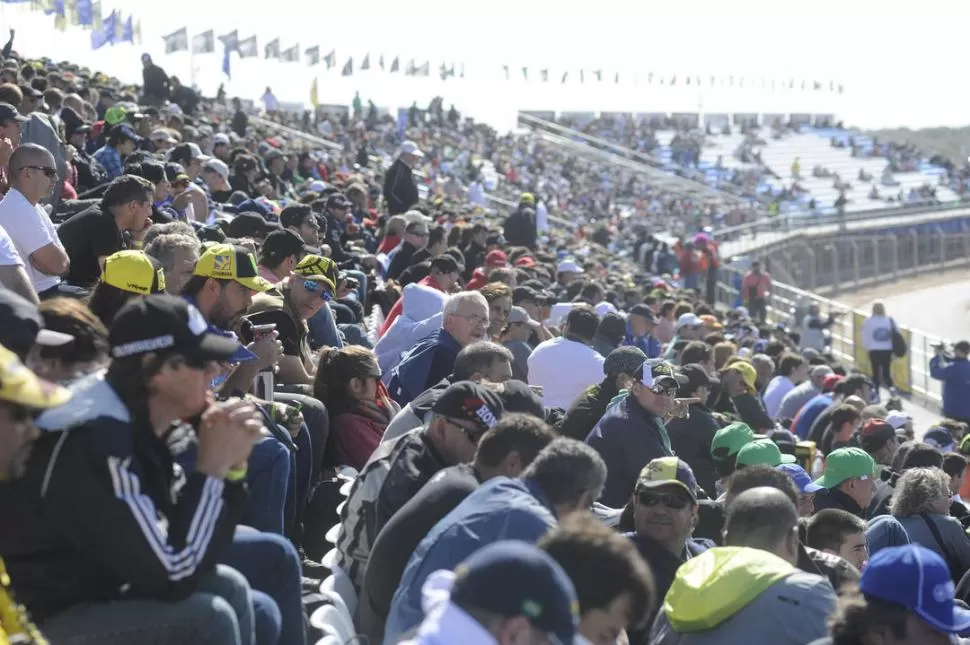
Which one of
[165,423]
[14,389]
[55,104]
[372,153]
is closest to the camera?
[14,389]

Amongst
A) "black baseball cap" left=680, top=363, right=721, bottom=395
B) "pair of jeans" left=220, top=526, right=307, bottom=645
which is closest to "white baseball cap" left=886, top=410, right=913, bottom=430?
"black baseball cap" left=680, top=363, right=721, bottom=395

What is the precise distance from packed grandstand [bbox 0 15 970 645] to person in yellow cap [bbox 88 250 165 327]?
1 cm

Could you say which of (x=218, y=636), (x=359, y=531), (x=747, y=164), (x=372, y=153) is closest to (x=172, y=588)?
(x=218, y=636)

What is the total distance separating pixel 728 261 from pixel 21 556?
36.6 m

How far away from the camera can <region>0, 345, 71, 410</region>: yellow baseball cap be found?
334 centimetres

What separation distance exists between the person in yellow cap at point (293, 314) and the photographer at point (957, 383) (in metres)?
12.9

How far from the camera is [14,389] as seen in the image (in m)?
3.35

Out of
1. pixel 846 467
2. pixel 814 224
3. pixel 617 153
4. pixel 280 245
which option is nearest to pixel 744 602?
pixel 846 467

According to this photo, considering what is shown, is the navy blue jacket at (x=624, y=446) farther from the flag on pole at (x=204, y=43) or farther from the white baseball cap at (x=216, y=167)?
the flag on pole at (x=204, y=43)

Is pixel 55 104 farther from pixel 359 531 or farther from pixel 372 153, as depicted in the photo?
pixel 372 153

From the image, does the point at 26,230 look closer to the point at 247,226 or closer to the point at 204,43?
the point at 247,226

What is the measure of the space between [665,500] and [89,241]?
3846mm

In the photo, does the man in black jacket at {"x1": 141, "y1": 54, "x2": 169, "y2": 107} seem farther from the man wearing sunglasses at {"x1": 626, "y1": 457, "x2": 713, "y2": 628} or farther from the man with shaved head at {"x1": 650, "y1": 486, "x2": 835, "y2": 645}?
the man with shaved head at {"x1": 650, "y1": 486, "x2": 835, "y2": 645}

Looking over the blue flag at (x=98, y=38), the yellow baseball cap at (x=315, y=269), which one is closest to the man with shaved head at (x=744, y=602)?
the yellow baseball cap at (x=315, y=269)
